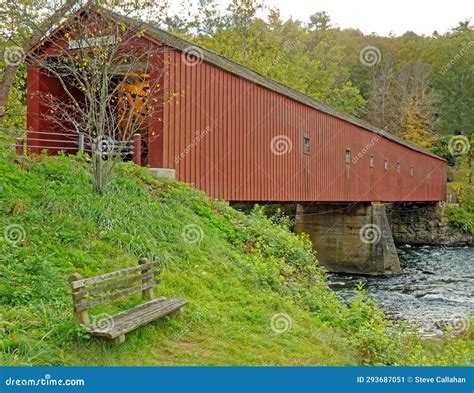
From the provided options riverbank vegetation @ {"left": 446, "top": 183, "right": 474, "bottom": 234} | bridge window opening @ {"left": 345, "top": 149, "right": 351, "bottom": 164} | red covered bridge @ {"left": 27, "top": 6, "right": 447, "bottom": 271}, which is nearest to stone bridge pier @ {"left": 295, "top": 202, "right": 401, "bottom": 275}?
red covered bridge @ {"left": 27, "top": 6, "right": 447, "bottom": 271}

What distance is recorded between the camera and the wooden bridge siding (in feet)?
37.9

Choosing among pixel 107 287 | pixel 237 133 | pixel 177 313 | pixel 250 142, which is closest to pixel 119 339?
pixel 107 287

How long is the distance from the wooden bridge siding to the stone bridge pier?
1.06 metres

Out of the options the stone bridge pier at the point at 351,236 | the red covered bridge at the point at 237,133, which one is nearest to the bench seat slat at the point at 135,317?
the red covered bridge at the point at 237,133

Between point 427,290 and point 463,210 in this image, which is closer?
point 427,290

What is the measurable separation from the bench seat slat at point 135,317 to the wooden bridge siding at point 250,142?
5.78 meters

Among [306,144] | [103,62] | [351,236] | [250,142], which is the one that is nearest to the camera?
[103,62]

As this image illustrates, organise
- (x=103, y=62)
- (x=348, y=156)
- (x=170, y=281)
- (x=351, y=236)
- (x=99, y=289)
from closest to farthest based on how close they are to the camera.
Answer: (x=99, y=289) → (x=170, y=281) → (x=103, y=62) → (x=348, y=156) → (x=351, y=236)

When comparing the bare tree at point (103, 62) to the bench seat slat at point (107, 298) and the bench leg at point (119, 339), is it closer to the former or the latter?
the bench seat slat at point (107, 298)

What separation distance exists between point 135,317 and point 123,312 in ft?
0.65

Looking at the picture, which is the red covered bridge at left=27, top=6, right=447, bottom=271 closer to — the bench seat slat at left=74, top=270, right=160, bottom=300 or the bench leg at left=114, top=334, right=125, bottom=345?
the bench seat slat at left=74, top=270, right=160, bottom=300

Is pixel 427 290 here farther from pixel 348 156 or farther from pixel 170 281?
pixel 170 281

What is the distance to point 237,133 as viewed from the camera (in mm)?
13531

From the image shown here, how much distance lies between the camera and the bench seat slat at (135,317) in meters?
4.46
